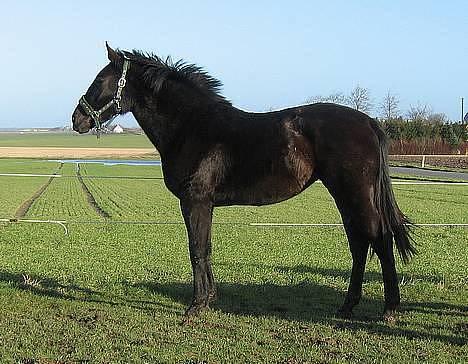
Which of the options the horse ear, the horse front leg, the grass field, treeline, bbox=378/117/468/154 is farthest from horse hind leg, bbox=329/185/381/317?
treeline, bbox=378/117/468/154

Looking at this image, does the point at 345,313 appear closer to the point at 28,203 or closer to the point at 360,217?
the point at 360,217

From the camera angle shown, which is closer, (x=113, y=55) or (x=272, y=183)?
(x=272, y=183)

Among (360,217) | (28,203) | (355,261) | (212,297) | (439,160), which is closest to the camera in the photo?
(360,217)

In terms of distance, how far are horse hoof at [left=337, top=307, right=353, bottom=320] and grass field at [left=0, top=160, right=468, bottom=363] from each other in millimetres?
122

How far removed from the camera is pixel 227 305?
22.5 ft

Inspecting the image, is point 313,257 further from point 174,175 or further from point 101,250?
point 174,175

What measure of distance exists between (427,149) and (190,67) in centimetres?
6205

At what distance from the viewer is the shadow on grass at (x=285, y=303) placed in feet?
19.2

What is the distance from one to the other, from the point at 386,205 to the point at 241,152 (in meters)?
1.55

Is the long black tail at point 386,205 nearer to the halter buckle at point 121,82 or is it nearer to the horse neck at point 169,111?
the horse neck at point 169,111


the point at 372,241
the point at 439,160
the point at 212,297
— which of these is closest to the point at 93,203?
the point at 212,297

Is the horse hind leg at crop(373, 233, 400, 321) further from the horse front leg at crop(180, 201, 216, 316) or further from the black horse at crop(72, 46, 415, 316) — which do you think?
the horse front leg at crop(180, 201, 216, 316)

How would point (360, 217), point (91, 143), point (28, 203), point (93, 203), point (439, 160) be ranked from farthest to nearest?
point (91, 143) < point (439, 160) < point (93, 203) < point (28, 203) < point (360, 217)

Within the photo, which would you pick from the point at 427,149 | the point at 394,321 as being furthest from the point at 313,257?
the point at 427,149
